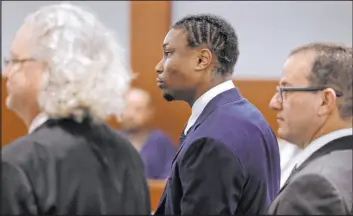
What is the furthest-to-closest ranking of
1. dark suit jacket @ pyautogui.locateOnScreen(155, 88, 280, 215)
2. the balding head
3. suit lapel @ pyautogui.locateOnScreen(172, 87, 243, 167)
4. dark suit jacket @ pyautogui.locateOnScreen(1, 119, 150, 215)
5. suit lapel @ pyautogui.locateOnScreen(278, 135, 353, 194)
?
the balding head < suit lapel @ pyautogui.locateOnScreen(172, 87, 243, 167) < dark suit jacket @ pyautogui.locateOnScreen(155, 88, 280, 215) < suit lapel @ pyautogui.locateOnScreen(278, 135, 353, 194) < dark suit jacket @ pyautogui.locateOnScreen(1, 119, 150, 215)

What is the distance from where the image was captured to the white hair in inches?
44.0

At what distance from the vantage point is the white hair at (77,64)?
112cm

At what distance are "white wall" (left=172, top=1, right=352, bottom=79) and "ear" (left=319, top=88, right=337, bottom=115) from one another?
2.48m

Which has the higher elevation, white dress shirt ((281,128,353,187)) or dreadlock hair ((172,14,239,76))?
dreadlock hair ((172,14,239,76))

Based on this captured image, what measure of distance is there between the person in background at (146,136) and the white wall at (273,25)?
1.75ft

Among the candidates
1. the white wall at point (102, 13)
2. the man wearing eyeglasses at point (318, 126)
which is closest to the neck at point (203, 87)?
the man wearing eyeglasses at point (318, 126)

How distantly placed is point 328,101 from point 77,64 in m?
0.55

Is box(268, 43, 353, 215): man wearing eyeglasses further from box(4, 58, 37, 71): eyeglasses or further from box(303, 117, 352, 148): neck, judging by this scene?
box(4, 58, 37, 71): eyeglasses

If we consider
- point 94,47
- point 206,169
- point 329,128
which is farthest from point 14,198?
point 329,128

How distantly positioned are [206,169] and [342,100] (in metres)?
0.32

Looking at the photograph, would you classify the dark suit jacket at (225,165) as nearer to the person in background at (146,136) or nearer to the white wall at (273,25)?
the person in background at (146,136)

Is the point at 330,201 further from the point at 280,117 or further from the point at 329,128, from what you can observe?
the point at 280,117

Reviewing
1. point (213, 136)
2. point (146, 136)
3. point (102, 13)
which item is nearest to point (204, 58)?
point (213, 136)

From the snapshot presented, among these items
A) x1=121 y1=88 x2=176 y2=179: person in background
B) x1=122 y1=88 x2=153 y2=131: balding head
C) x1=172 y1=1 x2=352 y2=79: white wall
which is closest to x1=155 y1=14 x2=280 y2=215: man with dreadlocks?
x1=121 y1=88 x2=176 y2=179: person in background
